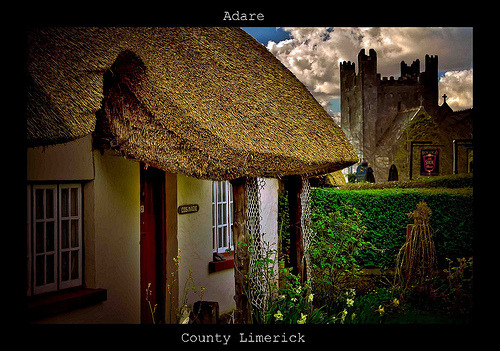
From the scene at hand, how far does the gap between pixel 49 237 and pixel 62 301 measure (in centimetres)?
65

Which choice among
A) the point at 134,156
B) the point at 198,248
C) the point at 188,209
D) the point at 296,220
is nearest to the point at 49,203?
the point at 134,156

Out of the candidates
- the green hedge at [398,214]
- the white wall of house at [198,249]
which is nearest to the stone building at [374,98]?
the green hedge at [398,214]

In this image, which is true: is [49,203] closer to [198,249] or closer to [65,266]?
[65,266]

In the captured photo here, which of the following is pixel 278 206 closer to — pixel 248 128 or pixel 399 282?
pixel 399 282

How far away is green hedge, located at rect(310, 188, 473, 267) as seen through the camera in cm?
815

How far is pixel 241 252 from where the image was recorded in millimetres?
4641

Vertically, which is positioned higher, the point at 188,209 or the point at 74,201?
the point at 74,201

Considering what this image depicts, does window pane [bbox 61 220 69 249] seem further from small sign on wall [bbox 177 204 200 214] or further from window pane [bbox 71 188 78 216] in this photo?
small sign on wall [bbox 177 204 200 214]

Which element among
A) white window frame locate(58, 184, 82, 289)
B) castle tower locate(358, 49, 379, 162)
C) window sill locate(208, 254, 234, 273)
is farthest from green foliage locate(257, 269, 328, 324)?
castle tower locate(358, 49, 379, 162)

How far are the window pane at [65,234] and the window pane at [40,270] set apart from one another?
0.25 metres

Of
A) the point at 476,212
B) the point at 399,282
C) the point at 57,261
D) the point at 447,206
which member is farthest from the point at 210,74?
the point at 447,206

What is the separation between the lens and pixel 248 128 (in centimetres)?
493

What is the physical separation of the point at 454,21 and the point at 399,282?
4.57 metres

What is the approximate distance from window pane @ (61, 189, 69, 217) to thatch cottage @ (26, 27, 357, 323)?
3 cm
